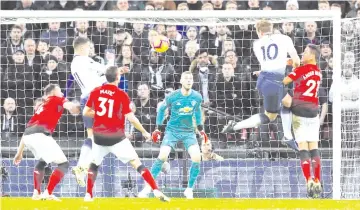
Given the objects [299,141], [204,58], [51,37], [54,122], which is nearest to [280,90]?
[299,141]

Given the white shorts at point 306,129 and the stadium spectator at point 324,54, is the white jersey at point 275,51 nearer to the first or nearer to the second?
the white shorts at point 306,129

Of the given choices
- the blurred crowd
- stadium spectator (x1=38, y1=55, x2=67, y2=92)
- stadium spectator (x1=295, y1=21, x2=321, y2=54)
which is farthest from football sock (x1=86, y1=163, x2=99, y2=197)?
stadium spectator (x1=295, y1=21, x2=321, y2=54)

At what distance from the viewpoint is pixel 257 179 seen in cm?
1922

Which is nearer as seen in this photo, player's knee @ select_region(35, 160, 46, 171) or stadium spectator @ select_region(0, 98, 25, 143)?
player's knee @ select_region(35, 160, 46, 171)

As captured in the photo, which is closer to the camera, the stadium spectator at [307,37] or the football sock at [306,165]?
the football sock at [306,165]

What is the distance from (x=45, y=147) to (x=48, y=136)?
0.25 meters

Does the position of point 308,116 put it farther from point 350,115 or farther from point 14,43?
point 14,43

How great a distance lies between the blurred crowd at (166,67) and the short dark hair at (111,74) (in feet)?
→ 6.48

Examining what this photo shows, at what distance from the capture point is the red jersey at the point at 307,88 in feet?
57.4

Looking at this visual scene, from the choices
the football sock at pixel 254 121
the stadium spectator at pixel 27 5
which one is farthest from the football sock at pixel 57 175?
the stadium spectator at pixel 27 5

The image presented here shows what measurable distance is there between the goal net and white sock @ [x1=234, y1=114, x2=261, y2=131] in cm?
116

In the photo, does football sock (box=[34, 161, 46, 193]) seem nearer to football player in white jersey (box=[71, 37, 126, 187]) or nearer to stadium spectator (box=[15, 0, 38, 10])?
football player in white jersey (box=[71, 37, 126, 187])

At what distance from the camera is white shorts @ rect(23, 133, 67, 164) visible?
17297 millimetres

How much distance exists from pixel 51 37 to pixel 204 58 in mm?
2658
